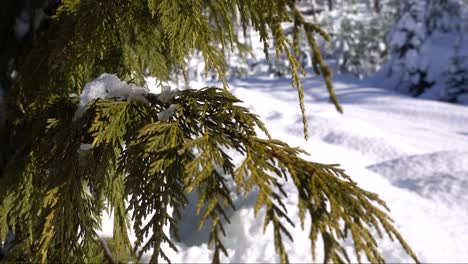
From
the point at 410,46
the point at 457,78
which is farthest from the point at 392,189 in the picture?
the point at 410,46

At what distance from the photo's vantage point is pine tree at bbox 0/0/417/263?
37.4 inches

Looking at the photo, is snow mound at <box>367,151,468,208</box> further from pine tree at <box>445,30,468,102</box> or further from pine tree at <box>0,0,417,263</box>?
pine tree at <box>445,30,468,102</box>

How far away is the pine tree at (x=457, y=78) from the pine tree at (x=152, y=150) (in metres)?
19.1

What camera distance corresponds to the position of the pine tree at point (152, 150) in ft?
3.11

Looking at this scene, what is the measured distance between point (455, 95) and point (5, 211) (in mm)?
19825

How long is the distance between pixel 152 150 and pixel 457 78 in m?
19.8

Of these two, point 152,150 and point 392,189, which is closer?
point 152,150

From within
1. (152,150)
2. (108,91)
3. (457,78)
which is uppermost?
(108,91)

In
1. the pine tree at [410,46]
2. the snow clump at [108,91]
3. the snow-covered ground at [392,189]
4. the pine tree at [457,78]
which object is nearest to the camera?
the snow clump at [108,91]

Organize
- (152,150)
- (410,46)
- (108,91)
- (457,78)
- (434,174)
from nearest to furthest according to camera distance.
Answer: (152,150) < (108,91) < (434,174) < (457,78) < (410,46)

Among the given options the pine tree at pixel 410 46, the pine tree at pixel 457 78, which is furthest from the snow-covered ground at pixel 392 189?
the pine tree at pixel 410 46

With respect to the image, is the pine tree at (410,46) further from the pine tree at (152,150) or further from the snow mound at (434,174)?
the pine tree at (152,150)

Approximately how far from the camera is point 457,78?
57.2ft

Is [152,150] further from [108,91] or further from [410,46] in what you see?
[410,46]
